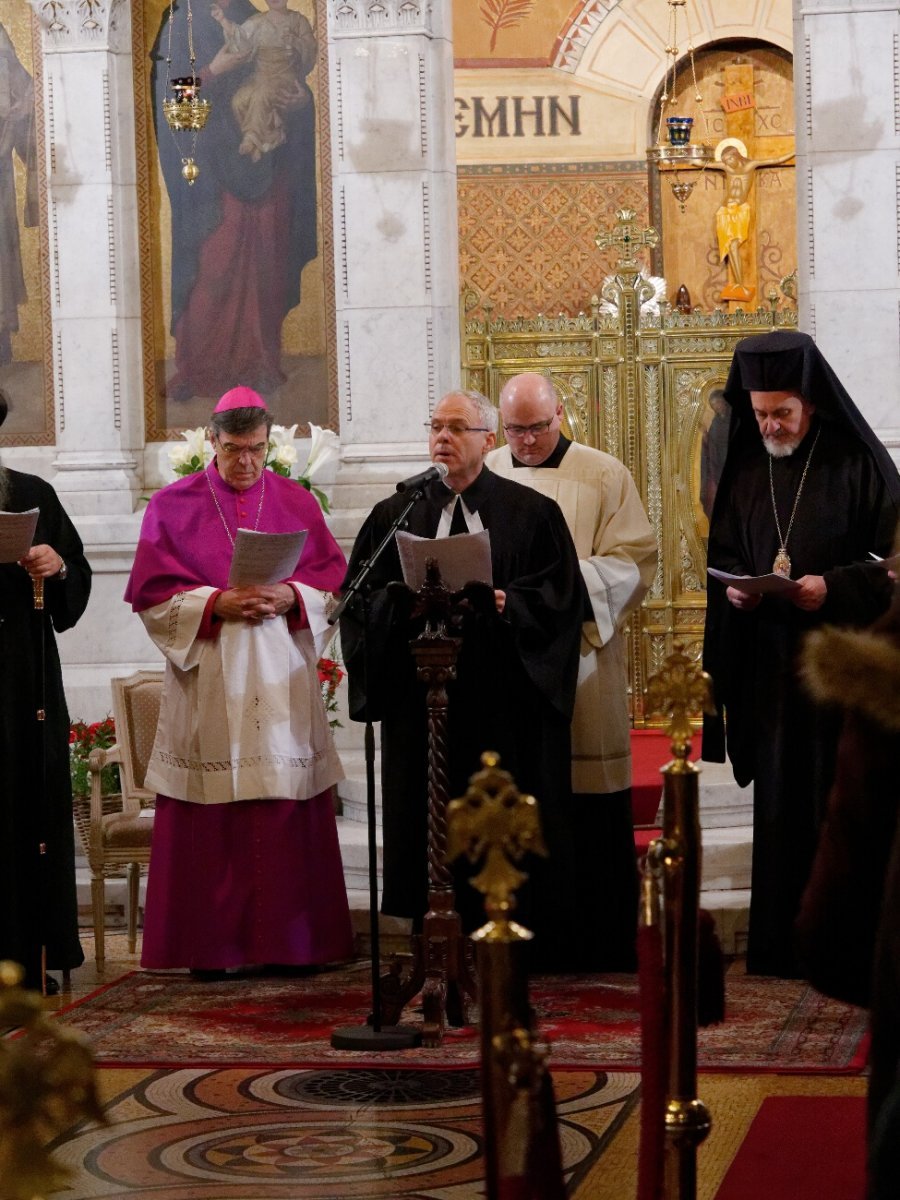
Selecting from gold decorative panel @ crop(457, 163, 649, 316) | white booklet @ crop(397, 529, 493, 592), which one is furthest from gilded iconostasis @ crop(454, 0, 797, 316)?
white booklet @ crop(397, 529, 493, 592)

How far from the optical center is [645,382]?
10938 millimetres

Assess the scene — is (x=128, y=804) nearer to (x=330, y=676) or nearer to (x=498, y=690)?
(x=330, y=676)

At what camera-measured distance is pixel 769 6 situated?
16.7 m

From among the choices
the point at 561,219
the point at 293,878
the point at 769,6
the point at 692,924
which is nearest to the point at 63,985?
the point at 293,878

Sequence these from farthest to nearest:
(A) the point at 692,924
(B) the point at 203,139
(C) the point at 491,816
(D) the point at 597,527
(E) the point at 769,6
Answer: (E) the point at 769,6, (B) the point at 203,139, (D) the point at 597,527, (A) the point at 692,924, (C) the point at 491,816

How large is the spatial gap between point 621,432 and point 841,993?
8.30m

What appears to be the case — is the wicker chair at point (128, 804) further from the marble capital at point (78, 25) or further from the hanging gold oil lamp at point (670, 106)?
the hanging gold oil lamp at point (670, 106)

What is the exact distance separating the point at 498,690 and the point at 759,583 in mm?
998

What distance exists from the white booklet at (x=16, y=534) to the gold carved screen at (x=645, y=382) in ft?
14.7

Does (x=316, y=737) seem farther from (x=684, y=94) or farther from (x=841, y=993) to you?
(x=684, y=94)

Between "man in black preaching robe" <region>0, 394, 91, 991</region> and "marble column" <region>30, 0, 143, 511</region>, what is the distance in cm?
331

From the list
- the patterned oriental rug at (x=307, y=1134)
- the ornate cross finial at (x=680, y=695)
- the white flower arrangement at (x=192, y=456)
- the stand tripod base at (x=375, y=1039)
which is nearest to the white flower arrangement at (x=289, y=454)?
the white flower arrangement at (x=192, y=456)

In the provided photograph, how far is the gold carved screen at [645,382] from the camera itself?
35.6 feet

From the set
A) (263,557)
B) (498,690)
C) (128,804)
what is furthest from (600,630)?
(128,804)
